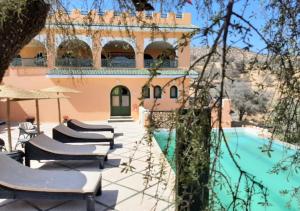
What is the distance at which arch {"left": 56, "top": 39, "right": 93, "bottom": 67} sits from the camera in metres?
3.45

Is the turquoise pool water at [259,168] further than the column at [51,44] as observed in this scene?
No

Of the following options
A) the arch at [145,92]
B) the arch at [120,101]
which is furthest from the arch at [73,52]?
the arch at [120,101]

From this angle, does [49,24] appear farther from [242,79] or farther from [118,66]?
[118,66]

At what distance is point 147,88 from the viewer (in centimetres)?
137

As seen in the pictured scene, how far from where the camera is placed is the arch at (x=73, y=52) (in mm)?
3449

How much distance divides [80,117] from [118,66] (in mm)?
4812

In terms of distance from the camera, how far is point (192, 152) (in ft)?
4.30

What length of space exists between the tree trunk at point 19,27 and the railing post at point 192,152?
7.99 ft

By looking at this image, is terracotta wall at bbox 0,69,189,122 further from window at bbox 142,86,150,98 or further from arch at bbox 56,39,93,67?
window at bbox 142,86,150,98

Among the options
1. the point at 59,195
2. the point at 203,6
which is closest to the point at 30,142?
the point at 59,195

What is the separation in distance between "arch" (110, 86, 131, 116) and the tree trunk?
Result: 19.4 metres

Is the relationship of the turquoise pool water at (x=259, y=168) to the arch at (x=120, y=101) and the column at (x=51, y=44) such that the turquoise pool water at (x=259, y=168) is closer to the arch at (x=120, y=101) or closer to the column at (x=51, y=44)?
the column at (x=51, y=44)

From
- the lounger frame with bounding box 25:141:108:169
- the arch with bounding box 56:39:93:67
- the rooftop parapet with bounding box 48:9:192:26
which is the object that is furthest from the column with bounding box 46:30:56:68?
the lounger frame with bounding box 25:141:108:169

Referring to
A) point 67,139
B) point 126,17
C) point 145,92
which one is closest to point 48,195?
point 126,17
